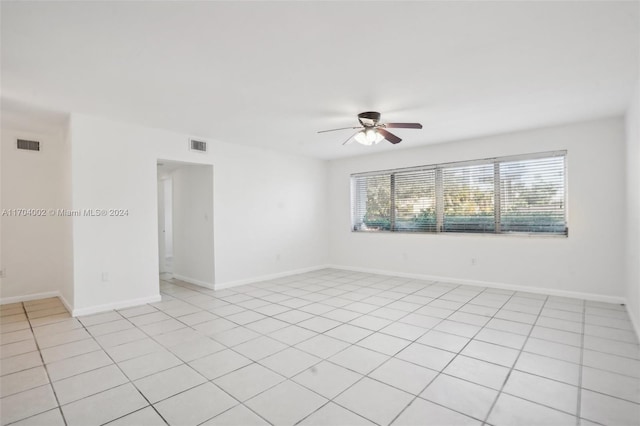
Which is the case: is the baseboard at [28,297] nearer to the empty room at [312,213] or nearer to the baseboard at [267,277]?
the empty room at [312,213]

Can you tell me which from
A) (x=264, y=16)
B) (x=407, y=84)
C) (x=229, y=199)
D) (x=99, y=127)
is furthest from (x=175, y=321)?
(x=407, y=84)

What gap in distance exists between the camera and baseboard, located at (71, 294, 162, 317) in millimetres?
3973

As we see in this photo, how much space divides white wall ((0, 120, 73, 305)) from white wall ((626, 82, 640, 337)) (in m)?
6.83

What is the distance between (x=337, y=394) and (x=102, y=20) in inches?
116

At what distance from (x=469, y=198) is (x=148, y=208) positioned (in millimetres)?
5208

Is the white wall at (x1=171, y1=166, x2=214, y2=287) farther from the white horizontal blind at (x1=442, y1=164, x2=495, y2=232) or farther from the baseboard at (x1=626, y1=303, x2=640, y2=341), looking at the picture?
the baseboard at (x1=626, y1=303, x2=640, y2=341)

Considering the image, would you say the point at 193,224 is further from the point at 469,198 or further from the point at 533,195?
the point at 533,195

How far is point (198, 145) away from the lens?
5.10 metres

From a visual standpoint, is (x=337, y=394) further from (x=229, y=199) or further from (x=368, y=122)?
(x=229, y=199)

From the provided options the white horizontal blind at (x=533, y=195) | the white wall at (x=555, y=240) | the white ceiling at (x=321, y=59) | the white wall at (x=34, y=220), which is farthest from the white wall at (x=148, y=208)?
the white horizontal blind at (x=533, y=195)

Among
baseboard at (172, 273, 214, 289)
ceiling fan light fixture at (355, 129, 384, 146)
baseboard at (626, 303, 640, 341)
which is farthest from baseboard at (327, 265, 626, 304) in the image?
baseboard at (172, 273, 214, 289)

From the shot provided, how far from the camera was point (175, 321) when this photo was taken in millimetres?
3723

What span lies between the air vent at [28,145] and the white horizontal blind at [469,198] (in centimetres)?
677

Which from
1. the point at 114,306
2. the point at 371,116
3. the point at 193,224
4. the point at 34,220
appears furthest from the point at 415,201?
the point at 34,220
